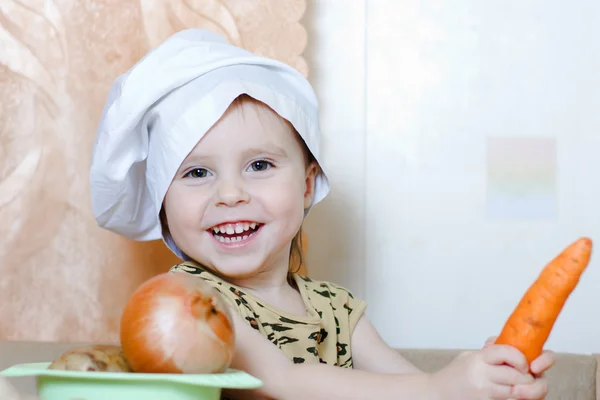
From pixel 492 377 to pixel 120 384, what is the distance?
374 millimetres

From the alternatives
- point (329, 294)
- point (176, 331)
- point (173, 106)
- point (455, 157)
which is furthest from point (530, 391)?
point (455, 157)

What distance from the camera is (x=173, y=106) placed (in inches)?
45.1

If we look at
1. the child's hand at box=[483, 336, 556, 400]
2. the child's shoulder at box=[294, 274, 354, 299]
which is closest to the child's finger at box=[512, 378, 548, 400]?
the child's hand at box=[483, 336, 556, 400]

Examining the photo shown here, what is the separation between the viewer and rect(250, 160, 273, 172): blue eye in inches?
46.3

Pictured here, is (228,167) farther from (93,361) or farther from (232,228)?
(93,361)

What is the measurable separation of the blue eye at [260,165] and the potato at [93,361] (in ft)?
1.24

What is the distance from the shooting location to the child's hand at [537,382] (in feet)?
2.89

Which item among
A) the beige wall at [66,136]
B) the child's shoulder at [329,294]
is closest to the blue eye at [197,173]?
the child's shoulder at [329,294]

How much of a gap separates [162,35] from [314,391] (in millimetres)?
808

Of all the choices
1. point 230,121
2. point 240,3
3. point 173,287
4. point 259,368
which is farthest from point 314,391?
point 240,3

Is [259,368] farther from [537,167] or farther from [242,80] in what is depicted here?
[537,167]

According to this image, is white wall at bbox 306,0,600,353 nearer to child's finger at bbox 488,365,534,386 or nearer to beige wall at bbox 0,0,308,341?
beige wall at bbox 0,0,308,341

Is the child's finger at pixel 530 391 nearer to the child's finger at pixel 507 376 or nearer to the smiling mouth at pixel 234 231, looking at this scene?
the child's finger at pixel 507 376

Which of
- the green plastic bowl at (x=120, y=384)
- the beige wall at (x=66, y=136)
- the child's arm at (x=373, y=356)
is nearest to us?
the green plastic bowl at (x=120, y=384)
